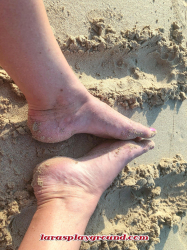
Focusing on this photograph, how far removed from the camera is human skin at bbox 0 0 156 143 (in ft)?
2.64

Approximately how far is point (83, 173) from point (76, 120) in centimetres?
31


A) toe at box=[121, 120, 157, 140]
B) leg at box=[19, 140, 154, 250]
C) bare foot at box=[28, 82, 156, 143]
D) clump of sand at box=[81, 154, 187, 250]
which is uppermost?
bare foot at box=[28, 82, 156, 143]

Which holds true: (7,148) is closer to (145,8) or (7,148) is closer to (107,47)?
(107,47)

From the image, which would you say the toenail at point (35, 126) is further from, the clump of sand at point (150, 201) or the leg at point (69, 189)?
the clump of sand at point (150, 201)

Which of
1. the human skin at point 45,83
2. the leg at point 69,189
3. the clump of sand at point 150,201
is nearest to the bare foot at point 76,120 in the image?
the human skin at point 45,83

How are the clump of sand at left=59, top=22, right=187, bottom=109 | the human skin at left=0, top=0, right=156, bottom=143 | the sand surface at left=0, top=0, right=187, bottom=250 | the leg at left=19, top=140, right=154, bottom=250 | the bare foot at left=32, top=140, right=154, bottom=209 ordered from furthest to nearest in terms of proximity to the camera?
1. the clump of sand at left=59, top=22, right=187, bottom=109
2. the sand surface at left=0, top=0, right=187, bottom=250
3. the bare foot at left=32, top=140, right=154, bottom=209
4. the leg at left=19, top=140, right=154, bottom=250
5. the human skin at left=0, top=0, right=156, bottom=143

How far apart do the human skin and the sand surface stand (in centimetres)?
16

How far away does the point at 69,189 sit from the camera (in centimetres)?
108

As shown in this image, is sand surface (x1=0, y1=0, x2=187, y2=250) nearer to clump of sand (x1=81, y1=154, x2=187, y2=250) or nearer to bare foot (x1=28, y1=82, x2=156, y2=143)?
clump of sand (x1=81, y1=154, x2=187, y2=250)

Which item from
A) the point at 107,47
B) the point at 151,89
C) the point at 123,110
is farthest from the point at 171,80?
the point at 107,47

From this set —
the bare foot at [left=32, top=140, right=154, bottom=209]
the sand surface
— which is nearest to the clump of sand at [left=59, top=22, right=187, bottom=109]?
the sand surface

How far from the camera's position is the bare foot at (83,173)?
3.50 feet

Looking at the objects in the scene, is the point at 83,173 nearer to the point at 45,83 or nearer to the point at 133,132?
the point at 133,132

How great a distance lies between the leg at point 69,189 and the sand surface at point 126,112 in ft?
0.46
